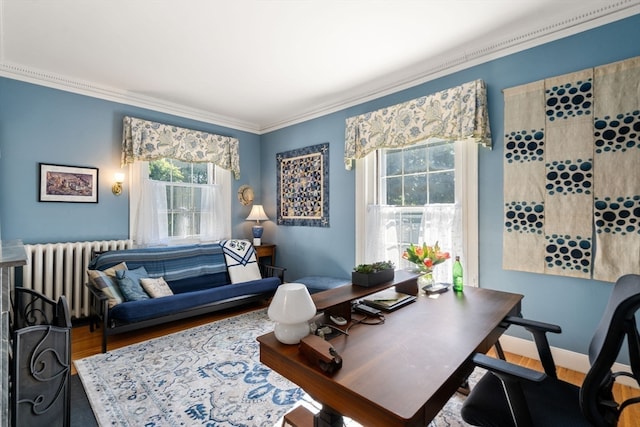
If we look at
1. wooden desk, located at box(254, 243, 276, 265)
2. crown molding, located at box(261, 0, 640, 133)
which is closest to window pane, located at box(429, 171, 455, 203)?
crown molding, located at box(261, 0, 640, 133)

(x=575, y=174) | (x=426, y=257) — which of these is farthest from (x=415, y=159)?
(x=426, y=257)

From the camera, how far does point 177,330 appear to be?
10.2ft

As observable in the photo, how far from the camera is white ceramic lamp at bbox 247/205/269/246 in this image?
4.68 m

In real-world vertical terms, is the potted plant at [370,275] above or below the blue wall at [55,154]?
below

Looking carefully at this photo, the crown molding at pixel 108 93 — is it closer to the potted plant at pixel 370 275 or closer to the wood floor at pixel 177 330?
the wood floor at pixel 177 330

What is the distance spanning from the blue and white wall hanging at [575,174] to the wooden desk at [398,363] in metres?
1.20

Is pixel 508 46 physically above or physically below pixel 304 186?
above

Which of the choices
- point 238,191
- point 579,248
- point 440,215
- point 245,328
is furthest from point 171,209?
point 579,248

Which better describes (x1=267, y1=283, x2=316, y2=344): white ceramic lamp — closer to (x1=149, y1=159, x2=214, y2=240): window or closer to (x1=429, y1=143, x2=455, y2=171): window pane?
(x1=429, y1=143, x2=455, y2=171): window pane

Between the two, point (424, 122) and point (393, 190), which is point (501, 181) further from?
point (393, 190)

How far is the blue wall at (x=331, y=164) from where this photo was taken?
2.28 meters

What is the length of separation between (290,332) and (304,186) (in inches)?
130

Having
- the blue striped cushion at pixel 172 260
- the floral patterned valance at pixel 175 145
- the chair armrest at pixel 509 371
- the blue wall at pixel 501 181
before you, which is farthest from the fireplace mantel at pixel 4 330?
the blue wall at pixel 501 181

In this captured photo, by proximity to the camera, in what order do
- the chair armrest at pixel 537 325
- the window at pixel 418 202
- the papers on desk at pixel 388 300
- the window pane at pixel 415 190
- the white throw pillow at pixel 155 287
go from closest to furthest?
the chair armrest at pixel 537 325
the papers on desk at pixel 388 300
the window at pixel 418 202
the white throw pillow at pixel 155 287
the window pane at pixel 415 190
